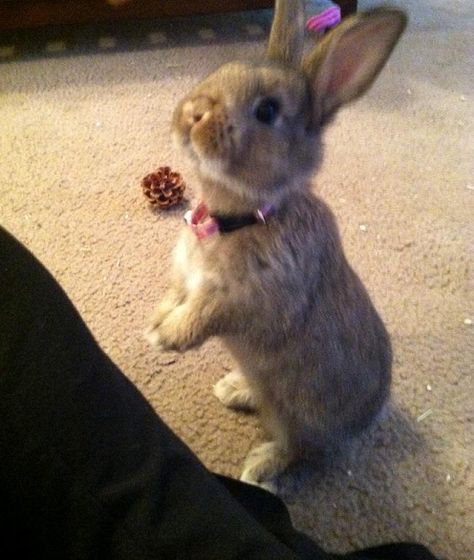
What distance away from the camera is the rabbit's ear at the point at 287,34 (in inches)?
35.1

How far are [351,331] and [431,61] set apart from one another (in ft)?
5.45

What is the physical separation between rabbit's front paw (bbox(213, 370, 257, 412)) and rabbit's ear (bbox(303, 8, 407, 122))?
566 mm

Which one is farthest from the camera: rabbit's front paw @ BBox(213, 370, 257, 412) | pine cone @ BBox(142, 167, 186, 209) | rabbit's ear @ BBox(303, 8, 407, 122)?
→ pine cone @ BBox(142, 167, 186, 209)

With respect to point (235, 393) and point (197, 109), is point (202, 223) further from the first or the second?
point (235, 393)

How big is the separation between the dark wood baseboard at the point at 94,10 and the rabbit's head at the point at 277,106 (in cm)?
147

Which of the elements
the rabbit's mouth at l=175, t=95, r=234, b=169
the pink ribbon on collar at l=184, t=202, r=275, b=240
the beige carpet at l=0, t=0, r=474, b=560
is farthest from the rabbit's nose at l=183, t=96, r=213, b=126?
the beige carpet at l=0, t=0, r=474, b=560

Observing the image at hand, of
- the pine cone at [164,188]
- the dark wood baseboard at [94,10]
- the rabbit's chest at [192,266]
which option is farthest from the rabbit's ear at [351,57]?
the dark wood baseboard at [94,10]

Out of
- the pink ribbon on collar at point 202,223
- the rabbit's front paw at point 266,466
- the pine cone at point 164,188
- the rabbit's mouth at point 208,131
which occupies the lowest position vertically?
the rabbit's front paw at point 266,466

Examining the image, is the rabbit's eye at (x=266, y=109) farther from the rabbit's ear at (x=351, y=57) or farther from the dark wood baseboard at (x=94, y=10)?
the dark wood baseboard at (x=94, y=10)

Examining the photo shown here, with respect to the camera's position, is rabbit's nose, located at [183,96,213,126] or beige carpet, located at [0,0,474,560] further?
beige carpet, located at [0,0,474,560]

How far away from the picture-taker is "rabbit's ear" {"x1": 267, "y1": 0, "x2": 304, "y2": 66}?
892 millimetres

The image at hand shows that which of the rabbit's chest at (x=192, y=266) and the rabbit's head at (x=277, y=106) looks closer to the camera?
the rabbit's head at (x=277, y=106)

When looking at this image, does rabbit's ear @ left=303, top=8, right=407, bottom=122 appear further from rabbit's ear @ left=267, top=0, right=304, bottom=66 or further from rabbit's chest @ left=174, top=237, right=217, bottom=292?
rabbit's chest @ left=174, top=237, right=217, bottom=292

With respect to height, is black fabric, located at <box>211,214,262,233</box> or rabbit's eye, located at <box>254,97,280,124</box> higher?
rabbit's eye, located at <box>254,97,280,124</box>
